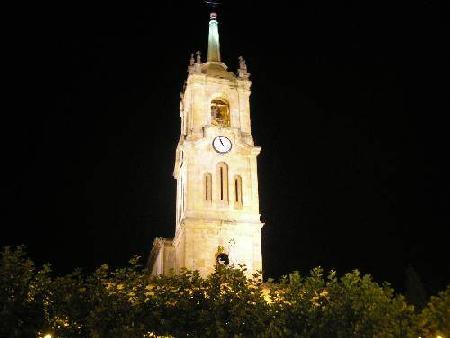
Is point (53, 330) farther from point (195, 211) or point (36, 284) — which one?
point (195, 211)

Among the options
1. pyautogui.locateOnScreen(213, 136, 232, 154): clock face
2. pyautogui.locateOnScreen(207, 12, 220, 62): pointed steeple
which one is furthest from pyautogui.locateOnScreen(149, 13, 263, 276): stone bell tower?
pyautogui.locateOnScreen(207, 12, 220, 62): pointed steeple

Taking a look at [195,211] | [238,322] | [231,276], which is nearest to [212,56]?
[195,211]

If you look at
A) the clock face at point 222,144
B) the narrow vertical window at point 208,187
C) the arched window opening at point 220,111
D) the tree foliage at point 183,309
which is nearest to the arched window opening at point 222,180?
the narrow vertical window at point 208,187

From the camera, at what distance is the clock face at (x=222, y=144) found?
46.4 metres

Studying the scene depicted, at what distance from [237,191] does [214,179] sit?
200cm

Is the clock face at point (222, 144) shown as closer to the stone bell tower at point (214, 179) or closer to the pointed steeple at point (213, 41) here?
the stone bell tower at point (214, 179)

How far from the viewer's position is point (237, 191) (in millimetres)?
45844

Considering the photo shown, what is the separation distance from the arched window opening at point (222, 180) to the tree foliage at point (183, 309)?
18.0 metres

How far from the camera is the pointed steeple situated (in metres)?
53.1

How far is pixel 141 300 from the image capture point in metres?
26.2

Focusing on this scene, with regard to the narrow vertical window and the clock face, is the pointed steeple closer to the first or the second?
the clock face

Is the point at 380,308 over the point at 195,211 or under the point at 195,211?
under

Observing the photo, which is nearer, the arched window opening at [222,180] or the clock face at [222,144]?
the arched window opening at [222,180]

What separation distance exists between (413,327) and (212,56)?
1265 inches
